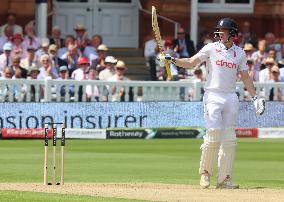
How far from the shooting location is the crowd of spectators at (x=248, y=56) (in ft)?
86.2

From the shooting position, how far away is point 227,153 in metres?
14.2

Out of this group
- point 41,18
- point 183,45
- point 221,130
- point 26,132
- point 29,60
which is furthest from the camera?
point 183,45

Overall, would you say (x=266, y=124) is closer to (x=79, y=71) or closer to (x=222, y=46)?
(x=79, y=71)

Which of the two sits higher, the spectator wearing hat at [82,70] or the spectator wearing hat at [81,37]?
the spectator wearing hat at [81,37]

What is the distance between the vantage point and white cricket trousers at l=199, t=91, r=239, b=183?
14.2 m

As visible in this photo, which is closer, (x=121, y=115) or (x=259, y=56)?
(x=121, y=115)

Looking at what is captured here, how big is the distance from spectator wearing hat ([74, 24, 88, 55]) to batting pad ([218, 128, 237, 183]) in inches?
520

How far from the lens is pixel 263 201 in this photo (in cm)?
1266

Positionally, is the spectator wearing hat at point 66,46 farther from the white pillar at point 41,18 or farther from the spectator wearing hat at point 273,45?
the spectator wearing hat at point 273,45

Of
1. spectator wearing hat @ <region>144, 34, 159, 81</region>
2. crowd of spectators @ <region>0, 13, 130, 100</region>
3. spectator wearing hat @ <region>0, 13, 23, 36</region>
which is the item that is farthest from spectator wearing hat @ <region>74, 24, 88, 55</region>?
spectator wearing hat @ <region>144, 34, 159, 81</region>

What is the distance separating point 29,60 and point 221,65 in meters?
11.7

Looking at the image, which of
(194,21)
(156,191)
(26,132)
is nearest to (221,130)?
(156,191)

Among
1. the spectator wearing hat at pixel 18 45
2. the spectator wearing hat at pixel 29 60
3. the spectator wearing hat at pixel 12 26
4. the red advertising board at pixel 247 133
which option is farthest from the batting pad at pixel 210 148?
the spectator wearing hat at pixel 12 26

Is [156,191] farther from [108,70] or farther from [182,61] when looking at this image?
[108,70]
